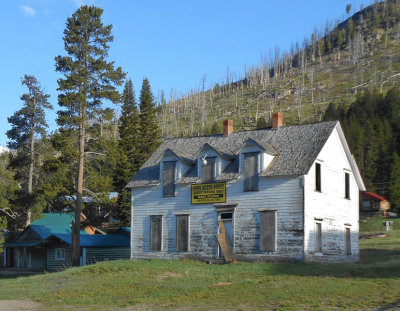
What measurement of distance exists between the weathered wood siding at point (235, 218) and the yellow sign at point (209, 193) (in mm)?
293

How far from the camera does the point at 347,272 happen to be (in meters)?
22.8

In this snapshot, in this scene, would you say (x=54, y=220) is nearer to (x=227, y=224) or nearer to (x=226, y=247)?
(x=227, y=224)

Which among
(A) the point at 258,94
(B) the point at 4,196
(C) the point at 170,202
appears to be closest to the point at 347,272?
(C) the point at 170,202

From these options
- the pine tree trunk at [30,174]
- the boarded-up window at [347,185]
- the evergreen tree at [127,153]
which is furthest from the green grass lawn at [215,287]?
the pine tree trunk at [30,174]

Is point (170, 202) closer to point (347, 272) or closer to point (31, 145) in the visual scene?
point (347, 272)

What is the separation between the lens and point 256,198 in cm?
2925

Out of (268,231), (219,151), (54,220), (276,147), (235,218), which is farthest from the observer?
(54,220)

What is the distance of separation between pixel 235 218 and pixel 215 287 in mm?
8959

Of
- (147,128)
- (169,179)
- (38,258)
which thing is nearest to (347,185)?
(169,179)

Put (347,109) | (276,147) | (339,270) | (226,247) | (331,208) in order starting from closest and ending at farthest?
(339,270) < (226,247) < (331,208) < (276,147) < (347,109)

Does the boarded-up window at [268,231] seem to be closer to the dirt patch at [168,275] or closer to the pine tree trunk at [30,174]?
the dirt patch at [168,275]

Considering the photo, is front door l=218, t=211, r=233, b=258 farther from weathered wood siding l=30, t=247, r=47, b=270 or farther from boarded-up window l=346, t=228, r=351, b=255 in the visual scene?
weathered wood siding l=30, t=247, r=47, b=270

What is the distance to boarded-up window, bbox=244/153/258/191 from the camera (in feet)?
96.6

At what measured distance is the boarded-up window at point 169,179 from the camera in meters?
32.7
